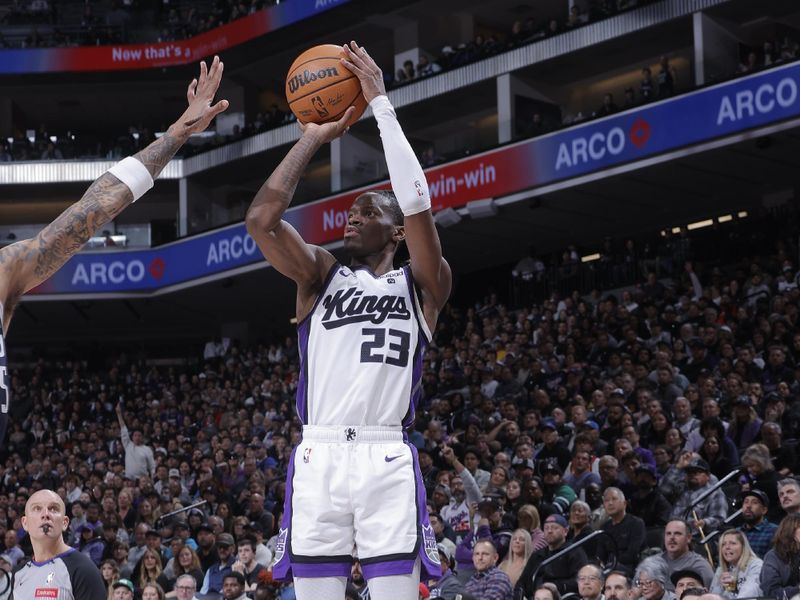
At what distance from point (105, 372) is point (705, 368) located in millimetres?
20631

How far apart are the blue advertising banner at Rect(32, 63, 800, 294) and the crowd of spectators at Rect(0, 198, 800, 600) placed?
80.6 inches

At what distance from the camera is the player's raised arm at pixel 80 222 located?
4.00m

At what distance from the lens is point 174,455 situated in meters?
21.5

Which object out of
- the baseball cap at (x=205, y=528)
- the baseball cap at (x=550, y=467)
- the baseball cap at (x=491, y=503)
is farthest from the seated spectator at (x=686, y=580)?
the baseball cap at (x=205, y=528)

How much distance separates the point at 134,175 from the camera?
14.0ft

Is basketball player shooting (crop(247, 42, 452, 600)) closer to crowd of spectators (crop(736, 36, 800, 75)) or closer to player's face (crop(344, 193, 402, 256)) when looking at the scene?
player's face (crop(344, 193, 402, 256))

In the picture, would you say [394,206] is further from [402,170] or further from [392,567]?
[392,567]

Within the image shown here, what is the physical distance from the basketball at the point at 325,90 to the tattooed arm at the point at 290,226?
0.22 ft

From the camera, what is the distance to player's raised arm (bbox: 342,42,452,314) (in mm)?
5082

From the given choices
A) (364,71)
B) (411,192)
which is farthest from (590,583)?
(364,71)

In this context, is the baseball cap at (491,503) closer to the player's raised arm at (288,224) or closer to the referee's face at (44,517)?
the referee's face at (44,517)

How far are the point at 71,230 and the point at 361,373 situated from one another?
1402 mm

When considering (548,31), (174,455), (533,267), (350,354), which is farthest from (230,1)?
(350,354)

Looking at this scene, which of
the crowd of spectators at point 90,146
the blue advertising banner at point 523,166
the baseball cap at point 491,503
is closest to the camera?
the baseball cap at point 491,503
